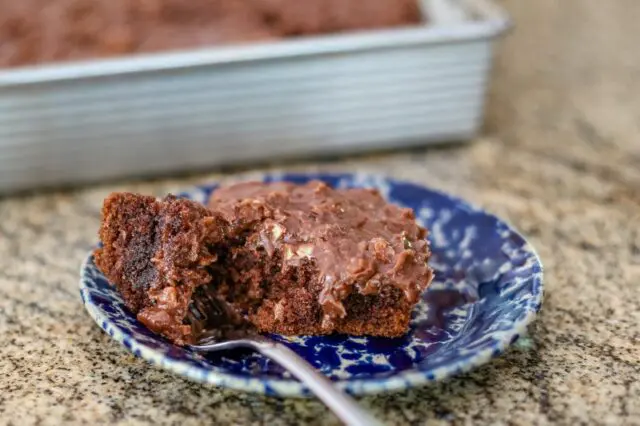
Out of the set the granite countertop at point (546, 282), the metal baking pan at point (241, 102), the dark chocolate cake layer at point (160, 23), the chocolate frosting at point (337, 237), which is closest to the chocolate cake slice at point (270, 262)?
the chocolate frosting at point (337, 237)

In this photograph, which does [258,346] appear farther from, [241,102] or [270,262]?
[241,102]

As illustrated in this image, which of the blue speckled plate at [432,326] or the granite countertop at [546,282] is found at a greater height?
the blue speckled plate at [432,326]

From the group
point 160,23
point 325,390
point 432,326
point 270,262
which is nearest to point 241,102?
point 160,23

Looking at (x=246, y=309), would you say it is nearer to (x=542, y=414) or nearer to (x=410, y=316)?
(x=410, y=316)

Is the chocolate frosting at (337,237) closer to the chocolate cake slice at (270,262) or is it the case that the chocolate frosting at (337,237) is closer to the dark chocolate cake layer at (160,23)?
the chocolate cake slice at (270,262)

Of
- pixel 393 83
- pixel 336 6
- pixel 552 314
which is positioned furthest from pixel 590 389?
pixel 336 6

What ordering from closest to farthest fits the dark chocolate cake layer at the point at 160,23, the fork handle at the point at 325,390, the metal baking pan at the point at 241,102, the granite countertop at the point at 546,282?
the fork handle at the point at 325,390
the granite countertop at the point at 546,282
the metal baking pan at the point at 241,102
the dark chocolate cake layer at the point at 160,23

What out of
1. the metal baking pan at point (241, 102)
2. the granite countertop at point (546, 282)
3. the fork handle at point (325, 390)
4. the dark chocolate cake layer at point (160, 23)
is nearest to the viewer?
the fork handle at point (325, 390)
